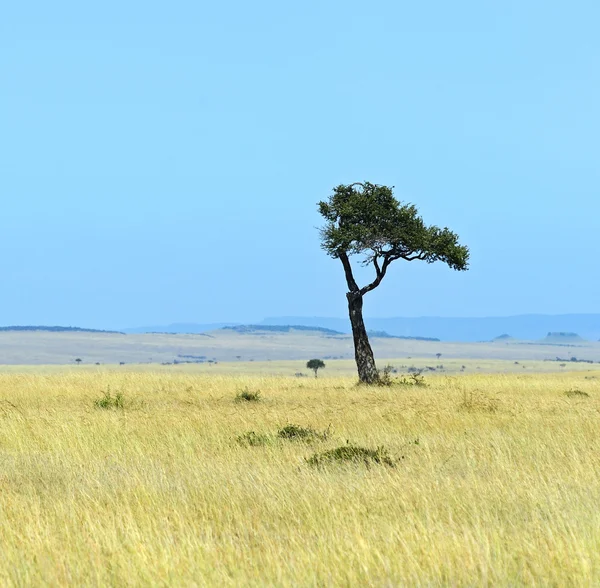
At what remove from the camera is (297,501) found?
9.14 meters

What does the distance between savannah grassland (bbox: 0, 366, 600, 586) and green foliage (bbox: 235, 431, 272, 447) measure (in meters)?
0.07

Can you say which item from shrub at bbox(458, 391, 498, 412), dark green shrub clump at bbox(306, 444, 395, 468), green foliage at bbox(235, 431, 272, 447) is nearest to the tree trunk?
shrub at bbox(458, 391, 498, 412)

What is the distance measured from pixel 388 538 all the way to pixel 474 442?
6.64 m

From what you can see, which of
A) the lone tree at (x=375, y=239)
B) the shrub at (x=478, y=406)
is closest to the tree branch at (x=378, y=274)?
Answer: the lone tree at (x=375, y=239)

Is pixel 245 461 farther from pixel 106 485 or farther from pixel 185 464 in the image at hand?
pixel 106 485

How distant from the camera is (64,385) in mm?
A: 28406

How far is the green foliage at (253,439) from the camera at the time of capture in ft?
46.2

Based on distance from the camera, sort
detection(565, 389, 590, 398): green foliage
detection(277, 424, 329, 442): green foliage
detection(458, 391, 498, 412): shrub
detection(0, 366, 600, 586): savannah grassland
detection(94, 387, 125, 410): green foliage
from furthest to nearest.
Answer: detection(565, 389, 590, 398): green foliage < detection(94, 387, 125, 410): green foliage < detection(458, 391, 498, 412): shrub < detection(277, 424, 329, 442): green foliage < detection(0, 366, 600, 586): savannah grassland

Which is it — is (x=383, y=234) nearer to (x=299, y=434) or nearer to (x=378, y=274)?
(x=378, y=274)

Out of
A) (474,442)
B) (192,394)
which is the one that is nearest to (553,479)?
(474,442)

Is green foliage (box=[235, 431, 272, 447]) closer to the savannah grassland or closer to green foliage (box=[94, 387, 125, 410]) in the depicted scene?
the savannah grassland

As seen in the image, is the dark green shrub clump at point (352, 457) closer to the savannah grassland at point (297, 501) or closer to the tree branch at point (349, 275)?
the savannah grassland at point (297, 501)

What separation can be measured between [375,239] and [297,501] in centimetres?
Answer: 2460

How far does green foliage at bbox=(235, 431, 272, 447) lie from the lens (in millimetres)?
14093
